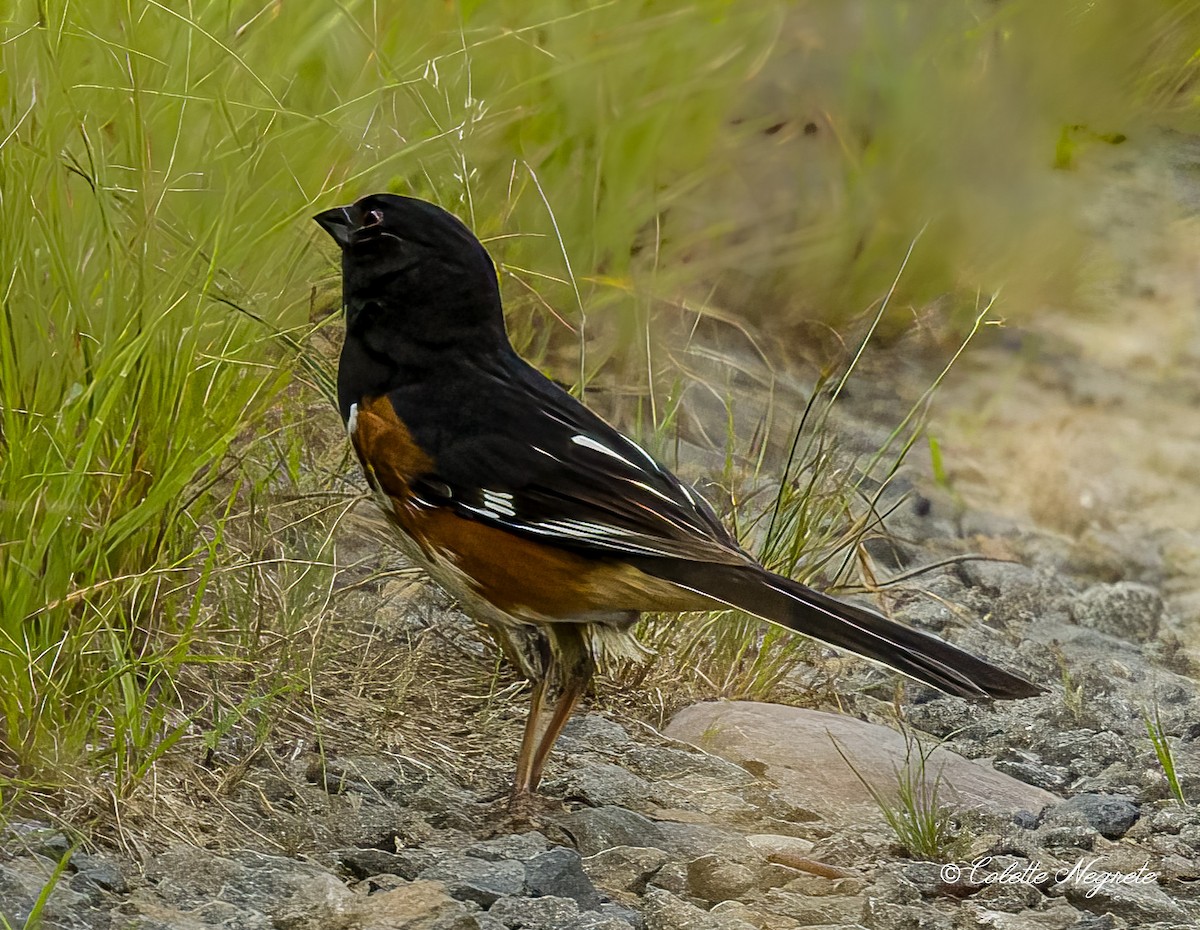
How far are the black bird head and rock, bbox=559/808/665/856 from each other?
83cm

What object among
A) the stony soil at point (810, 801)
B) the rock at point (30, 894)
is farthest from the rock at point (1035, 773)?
the rock at point (30, 894)

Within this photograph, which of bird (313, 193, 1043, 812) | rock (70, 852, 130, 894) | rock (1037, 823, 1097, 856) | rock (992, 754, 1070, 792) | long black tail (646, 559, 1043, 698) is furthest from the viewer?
rock (992, 754, 1070, 792)

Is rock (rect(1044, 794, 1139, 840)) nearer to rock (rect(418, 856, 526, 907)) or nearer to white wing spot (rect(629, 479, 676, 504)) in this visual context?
white wing spot (rect(629, 479, 676, 504))

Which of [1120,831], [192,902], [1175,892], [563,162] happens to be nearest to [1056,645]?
[1120,831]

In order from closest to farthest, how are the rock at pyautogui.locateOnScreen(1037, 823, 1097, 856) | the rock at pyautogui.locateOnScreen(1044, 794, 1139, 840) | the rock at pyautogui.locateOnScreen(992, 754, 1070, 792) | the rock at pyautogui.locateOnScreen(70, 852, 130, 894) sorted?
the rock at pyautogui.locateOnScreen(70, 852, 130, 894), the rock at pyautogui.locateOnScreen(1037, 823, 1097, 856), the rock at pyautogui.locateOnScreen(1044, 794, 1139, 840), the rock at pyautogui.locateOnScreen(992, 754, 1070, 792)

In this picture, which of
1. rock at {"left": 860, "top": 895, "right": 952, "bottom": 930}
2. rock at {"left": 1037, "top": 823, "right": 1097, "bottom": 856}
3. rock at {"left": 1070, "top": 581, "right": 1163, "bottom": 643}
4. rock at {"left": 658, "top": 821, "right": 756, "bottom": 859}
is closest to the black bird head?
rock at {"left": 658, "top": 821, "right": 756, "bottom": 859}

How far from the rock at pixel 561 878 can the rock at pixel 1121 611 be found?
84.1 inches

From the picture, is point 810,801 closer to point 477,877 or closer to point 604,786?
point 604,786

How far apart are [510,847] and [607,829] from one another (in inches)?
8.2

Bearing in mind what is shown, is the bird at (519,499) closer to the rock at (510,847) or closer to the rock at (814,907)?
the rock at (510,847)

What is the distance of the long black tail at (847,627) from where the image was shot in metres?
2.34

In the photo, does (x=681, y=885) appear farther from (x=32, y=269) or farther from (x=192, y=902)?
(x=32, y=269)

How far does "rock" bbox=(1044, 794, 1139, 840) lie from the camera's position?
9.15ft

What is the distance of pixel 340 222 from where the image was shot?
8.97ft
